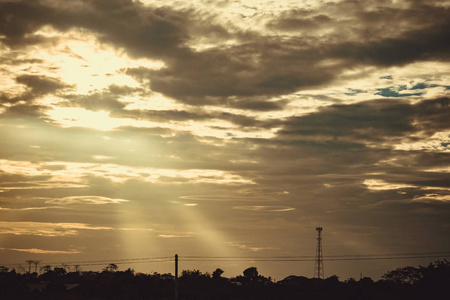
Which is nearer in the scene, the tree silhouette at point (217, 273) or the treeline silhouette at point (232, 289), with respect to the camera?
the treeline silhouette at point (232, 289)

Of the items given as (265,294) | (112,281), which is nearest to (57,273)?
(112,281)

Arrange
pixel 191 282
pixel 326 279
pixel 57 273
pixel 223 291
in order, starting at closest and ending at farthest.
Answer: pixel 223 291, pixel 326 279, pixel 191 282, pixel 57 273

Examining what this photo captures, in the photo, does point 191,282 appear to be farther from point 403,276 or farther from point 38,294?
point 403,276

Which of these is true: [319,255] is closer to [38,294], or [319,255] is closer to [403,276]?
[403,276]

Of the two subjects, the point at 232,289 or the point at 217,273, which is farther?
the point at 217,273

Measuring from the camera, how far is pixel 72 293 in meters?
104

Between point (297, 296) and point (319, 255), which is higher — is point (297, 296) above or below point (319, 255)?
below

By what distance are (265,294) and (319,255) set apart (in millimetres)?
13231

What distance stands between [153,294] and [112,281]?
13.7 meters

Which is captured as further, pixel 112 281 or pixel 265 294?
pixel 112 281

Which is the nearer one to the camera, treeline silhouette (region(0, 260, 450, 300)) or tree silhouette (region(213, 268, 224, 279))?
treeline silhouette (region(0, 260, 450, 300))

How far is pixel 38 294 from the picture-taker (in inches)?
3915

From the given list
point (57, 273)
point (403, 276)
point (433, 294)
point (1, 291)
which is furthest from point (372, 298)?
point (57, 273)

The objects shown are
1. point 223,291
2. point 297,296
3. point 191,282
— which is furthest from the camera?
point 191,282
